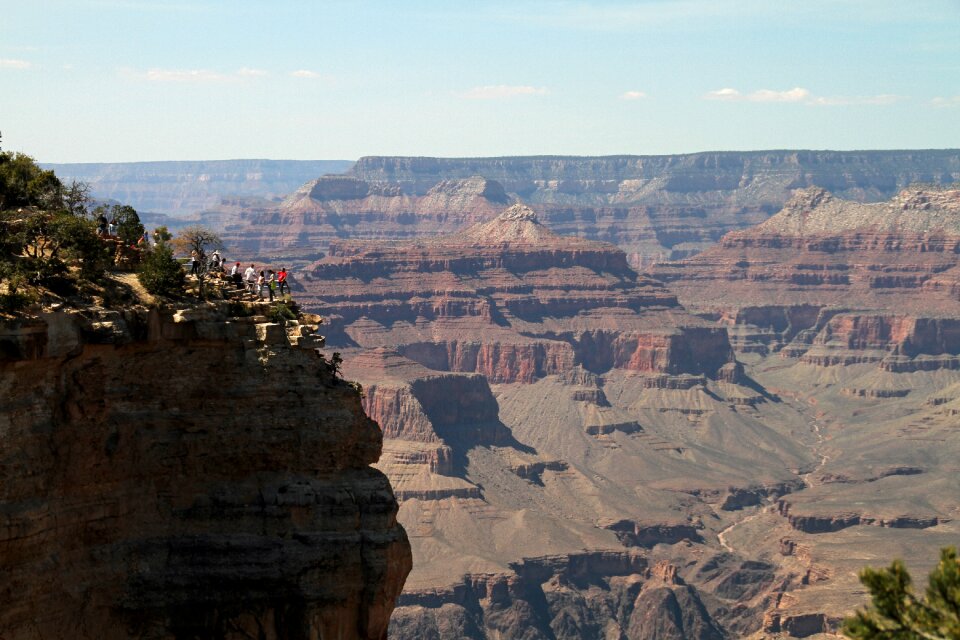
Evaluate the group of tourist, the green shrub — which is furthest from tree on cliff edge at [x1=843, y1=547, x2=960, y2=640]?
the group of tourist

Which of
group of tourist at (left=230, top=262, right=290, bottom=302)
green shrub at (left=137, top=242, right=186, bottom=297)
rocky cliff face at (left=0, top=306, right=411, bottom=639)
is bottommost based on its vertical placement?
rocky cliff face at (left=0, top=306, right=411, bottom=639)

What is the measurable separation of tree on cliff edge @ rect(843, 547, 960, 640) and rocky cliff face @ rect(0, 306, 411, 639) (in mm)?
12182

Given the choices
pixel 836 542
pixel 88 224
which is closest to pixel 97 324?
pixel 88 224

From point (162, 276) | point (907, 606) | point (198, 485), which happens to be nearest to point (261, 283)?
point (162, 276)

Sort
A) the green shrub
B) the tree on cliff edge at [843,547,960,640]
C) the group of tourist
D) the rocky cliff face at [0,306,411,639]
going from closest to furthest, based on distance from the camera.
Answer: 1. the tree on cliff edge at [843,547,960,640]
2. the rocky cliff face at [0,306,411,639]
3. the green shrub
4. the group of tourist

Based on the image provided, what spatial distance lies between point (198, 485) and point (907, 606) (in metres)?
14.6

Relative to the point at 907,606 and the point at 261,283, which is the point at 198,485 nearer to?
the point at 261,283

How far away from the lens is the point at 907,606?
2642 cm

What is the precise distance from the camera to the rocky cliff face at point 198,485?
32.1 metres

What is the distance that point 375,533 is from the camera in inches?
1400

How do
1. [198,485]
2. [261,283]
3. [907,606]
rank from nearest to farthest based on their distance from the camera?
[907,606]
[198,485]
[261,283]

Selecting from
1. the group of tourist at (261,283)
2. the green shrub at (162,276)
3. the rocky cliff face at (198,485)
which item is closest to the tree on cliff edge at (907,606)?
the rocky cliff face at (198,485)

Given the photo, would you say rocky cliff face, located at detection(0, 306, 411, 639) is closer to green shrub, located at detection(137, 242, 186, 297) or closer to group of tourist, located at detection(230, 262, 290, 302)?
green shrub, located at detection(137, 242, 186, 297)

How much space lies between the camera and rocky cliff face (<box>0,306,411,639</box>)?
3209cm
